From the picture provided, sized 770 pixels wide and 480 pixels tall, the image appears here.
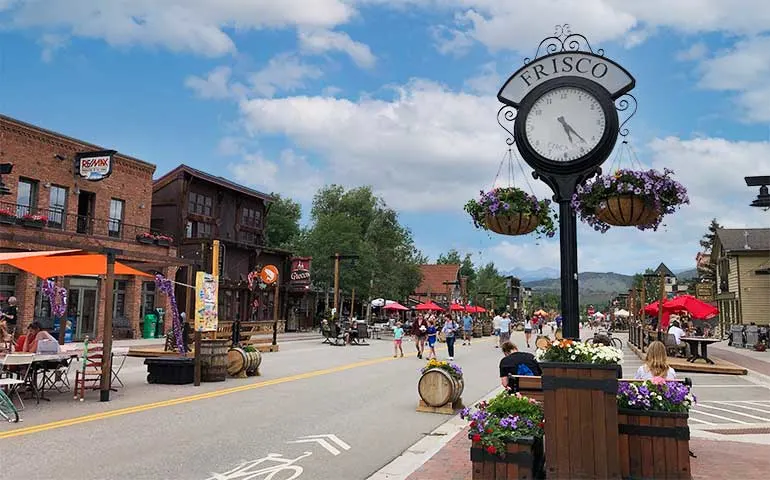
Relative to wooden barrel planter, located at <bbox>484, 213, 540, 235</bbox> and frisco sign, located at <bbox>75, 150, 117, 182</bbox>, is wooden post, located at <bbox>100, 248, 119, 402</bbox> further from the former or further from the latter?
frisco sign, located at <bbox>75, 150, 117, 182</bbox>

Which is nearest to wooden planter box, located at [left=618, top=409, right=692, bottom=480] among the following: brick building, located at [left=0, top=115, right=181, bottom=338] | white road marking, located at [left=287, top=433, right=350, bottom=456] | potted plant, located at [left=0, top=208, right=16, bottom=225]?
white road marking, located at [left=287, top=433, right=350, bottom=456]

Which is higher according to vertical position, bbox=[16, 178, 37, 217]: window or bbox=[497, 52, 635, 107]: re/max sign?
bbox=[16, 178, 37, 217]: window

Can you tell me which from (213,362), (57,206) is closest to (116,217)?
(57,206)

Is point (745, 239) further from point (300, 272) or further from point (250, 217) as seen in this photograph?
point (250, 217)

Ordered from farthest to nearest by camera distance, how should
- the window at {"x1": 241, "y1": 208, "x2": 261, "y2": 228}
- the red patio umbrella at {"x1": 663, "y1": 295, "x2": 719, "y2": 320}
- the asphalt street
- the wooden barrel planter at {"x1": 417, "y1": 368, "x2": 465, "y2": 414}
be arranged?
the window at {"x1": 241, "y1": 208, "x2": 261, "y2": 228} → the red patio umbrella at {"x1": 663, "y1": 295, "x2": 719, "y2": 320} → the wooden barrel planter at {"x1": 417, "y1": 368, "x2": 465, "y2": 414} → the asphalt street

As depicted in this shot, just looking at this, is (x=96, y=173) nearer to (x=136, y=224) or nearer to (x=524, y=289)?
(x=136, y=224)

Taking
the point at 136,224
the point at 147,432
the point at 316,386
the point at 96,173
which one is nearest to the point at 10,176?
the point at 96,173

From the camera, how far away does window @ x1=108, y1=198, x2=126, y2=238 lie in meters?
31.8

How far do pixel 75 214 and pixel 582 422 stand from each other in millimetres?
28814

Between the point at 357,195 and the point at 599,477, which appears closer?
the point at 599,477

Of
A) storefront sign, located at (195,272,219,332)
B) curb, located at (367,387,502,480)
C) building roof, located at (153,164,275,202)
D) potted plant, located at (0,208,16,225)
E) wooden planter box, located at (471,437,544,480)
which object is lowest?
curb, located at (367,387,502,480)

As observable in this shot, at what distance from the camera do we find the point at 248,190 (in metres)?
45.4

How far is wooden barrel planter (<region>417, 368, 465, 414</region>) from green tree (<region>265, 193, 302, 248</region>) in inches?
2127

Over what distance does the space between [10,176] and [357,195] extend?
42.5 m
